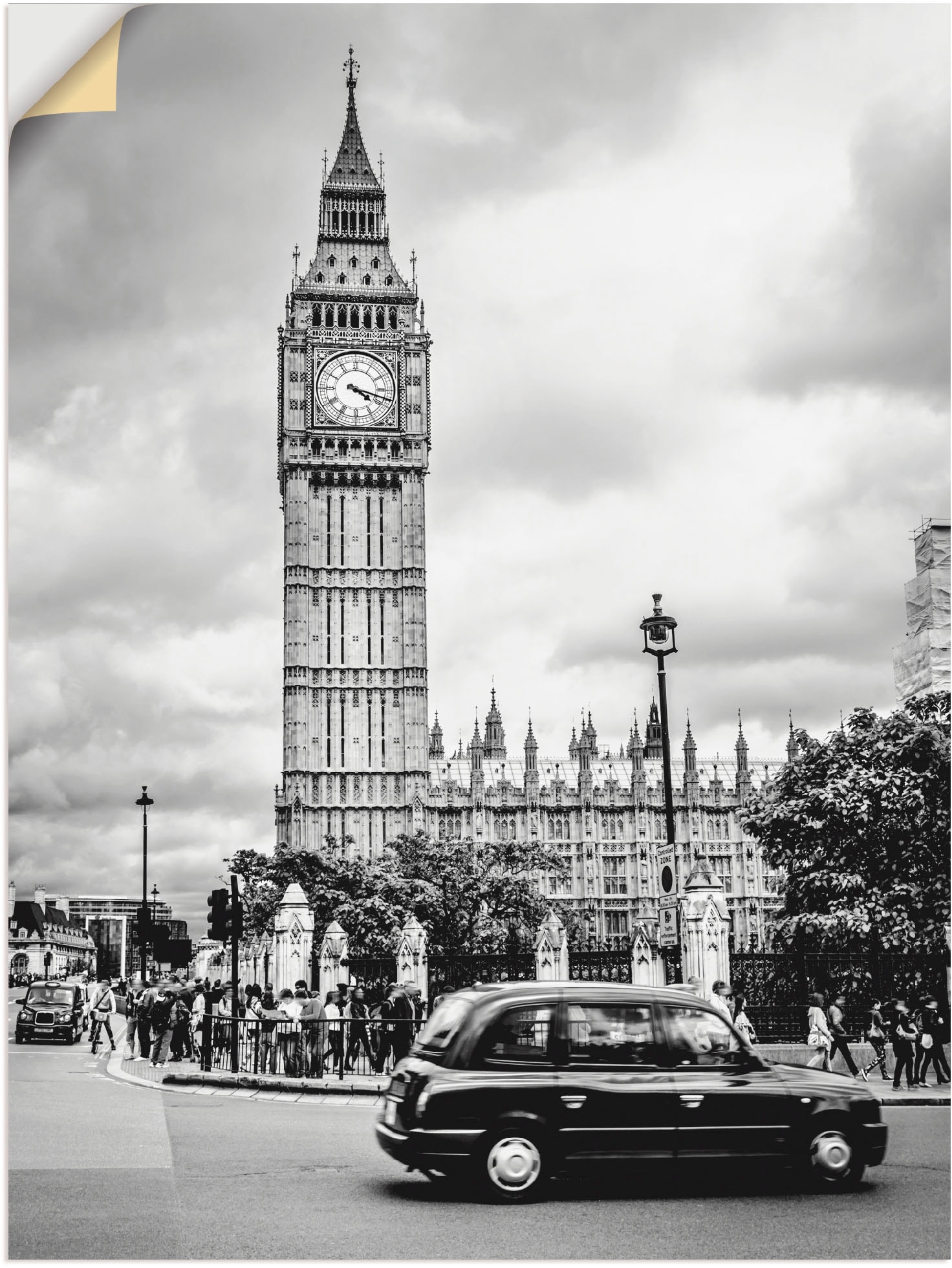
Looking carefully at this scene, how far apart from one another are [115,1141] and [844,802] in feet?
53.8

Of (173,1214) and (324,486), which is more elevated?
(324,486)

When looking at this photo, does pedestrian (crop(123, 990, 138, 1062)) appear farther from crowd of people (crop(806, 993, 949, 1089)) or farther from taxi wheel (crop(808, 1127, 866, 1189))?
taxi wheel (crop(808, 1127, 866, 1189))

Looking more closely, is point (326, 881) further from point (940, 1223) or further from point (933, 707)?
point (940, 1223)

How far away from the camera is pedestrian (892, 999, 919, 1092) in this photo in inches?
634

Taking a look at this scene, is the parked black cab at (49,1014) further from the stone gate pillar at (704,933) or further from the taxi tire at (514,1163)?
the taxi tire at (514,1163)

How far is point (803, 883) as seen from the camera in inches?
970

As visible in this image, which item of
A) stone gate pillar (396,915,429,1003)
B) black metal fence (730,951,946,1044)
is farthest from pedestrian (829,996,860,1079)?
stone gate pillar (396,915,429,1003)

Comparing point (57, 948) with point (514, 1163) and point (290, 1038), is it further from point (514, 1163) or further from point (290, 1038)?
point (514, 1163)

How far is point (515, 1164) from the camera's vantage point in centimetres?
764

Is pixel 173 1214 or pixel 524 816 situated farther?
pixel 524 816

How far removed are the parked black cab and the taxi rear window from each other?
1026 inches

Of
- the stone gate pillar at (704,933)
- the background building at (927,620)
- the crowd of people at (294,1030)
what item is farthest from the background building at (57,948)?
the stone gate pillar at (704,933)

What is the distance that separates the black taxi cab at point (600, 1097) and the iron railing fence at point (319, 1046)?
9.20 m

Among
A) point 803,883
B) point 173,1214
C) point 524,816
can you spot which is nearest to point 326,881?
point 803,883
